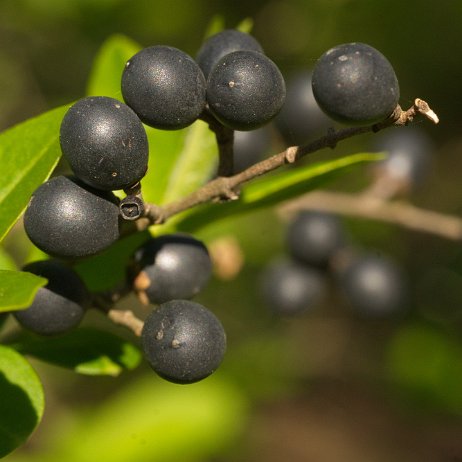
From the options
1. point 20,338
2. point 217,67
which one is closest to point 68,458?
point 20,338

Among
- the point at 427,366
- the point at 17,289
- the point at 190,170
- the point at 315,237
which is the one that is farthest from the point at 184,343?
the point at 427,366

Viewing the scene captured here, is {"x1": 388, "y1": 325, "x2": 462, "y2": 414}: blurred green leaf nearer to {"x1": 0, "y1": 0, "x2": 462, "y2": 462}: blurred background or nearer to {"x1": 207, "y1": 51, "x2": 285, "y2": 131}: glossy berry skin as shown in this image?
{"x1": 0, "y1": 0, "x2": 462, "y2": 462}: blurred background

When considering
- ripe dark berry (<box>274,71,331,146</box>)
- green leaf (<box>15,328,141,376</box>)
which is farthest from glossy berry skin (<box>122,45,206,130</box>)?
ripe dark berry (<box>274,71,331,146</box>)

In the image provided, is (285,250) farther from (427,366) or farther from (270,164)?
(270,164)

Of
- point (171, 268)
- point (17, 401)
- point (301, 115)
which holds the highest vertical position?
point (171, 268)

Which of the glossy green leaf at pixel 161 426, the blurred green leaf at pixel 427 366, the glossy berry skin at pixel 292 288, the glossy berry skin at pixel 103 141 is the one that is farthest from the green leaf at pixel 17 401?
the blurred green leaf at pixel 427 366

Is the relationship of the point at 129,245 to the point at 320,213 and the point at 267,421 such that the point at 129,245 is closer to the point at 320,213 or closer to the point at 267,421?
the point at 320,213
